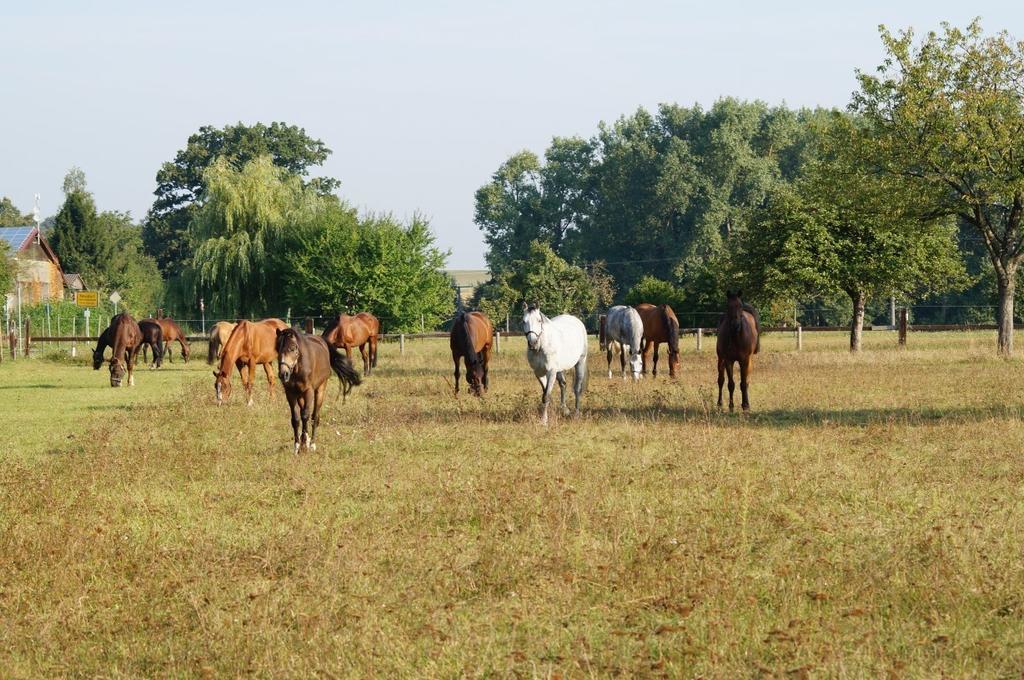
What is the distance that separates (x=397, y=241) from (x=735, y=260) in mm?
13763

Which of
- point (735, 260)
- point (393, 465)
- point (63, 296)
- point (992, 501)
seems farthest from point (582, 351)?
point (63, 296)

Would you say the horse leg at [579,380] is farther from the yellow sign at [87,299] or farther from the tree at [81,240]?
the tree at [81,240]

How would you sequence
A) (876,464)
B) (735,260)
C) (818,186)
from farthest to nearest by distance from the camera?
(735,260) → (818,186) → (876,464)

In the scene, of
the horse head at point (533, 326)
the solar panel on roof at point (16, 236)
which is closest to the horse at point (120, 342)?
the horse head at point (533, 326)

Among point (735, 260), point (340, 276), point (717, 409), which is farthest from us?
point (340, 276)

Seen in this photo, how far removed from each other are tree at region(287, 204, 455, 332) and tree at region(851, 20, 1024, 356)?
61.4ft

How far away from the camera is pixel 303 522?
9414 mm

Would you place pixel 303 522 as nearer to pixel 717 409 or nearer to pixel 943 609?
pixel 943 609

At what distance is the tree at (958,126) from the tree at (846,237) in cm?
74

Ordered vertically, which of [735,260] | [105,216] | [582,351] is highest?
[105,216]

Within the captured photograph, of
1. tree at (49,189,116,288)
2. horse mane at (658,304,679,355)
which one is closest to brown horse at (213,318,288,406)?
horse mane at (658,304,679,355)

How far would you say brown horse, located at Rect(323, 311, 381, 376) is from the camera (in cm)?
2786

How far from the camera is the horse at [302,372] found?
42.2ft

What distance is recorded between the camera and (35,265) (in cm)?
7088
